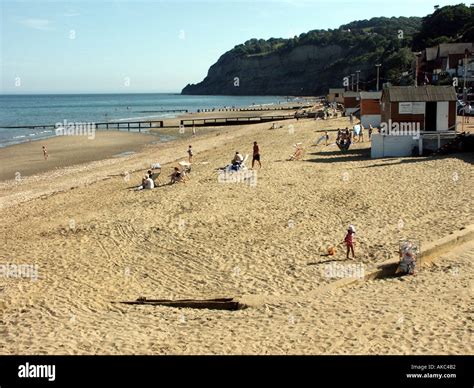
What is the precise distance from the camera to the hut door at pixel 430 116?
78.6ft

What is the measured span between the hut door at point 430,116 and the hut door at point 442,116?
14 centimetres

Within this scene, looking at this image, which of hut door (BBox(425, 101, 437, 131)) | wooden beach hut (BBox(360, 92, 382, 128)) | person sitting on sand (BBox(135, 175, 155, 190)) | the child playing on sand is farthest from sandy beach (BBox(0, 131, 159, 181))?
the child playing on sand

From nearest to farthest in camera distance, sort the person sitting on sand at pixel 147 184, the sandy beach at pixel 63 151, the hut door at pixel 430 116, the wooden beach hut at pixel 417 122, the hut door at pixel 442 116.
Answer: the person sitting on sand at pixel 147 184 < the wooden beach hut at pixel 417 122 < the hut door at pixel 442 116 < the hut door at pixel 430 116 < the sandy beach at pixel 63 151

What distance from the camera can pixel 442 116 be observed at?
2389 centimetres

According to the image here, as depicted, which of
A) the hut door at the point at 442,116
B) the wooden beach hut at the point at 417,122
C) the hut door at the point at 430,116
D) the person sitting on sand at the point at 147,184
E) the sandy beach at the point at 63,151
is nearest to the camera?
the person sitting on sand at the point at 147,184

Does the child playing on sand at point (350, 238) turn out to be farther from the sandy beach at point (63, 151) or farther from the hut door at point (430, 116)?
the sandy beach at point (63, 151)

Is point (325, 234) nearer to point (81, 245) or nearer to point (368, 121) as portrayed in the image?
point (81, 245)

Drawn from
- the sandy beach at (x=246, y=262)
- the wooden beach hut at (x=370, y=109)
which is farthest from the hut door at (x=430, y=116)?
the wooden beach hut at (x=370, y=109)

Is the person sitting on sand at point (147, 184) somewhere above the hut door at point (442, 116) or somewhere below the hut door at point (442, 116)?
below

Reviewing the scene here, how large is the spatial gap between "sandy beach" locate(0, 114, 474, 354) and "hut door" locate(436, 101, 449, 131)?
7.27 ft
